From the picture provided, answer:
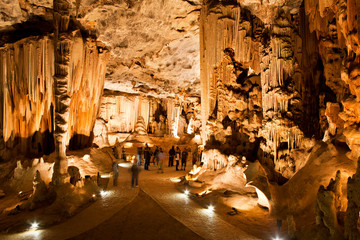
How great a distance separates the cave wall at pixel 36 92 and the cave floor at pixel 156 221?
22.2ft

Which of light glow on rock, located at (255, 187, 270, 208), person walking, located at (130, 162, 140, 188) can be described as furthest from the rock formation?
person walking, located at (130, 162, 140, 188)

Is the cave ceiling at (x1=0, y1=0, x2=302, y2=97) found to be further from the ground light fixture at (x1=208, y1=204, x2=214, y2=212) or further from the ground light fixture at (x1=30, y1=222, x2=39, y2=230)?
the ground light fixture at (x1=30, y1=222, x2=39, y2=230)

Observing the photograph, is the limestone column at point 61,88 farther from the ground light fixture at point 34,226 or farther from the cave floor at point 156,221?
the cave floor at point 156,221

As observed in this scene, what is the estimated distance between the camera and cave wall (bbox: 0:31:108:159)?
471 inches

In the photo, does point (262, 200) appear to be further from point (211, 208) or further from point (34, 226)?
point (34, 226)

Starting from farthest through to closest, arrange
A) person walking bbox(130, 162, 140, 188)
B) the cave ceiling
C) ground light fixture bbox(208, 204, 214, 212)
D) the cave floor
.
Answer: the cave ceiling → person walking bbox(130, 162, 140, 188) → ground light fixture bbox(208, 204, 214, 212) → the cave floor

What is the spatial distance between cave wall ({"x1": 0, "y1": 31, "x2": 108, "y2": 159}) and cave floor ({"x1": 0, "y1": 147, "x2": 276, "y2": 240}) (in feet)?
22.2

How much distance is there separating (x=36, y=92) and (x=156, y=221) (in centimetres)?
999

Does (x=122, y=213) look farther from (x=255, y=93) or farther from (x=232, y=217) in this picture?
(x=255, y=93)

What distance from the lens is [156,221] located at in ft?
20.1

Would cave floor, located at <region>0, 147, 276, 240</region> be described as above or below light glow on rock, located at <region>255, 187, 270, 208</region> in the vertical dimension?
below

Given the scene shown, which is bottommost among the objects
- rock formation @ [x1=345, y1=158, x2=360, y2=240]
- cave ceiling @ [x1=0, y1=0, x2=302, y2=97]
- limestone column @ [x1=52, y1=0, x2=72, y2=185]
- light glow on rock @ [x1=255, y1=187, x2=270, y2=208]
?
light glow on rock @ [x1=255, y1=187, x2=270, y2=208]

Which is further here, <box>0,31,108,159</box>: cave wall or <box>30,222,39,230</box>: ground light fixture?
<box>0,31,108,159</box>: cave wall

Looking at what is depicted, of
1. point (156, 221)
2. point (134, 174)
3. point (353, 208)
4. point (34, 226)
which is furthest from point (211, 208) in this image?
point (34, 226)
